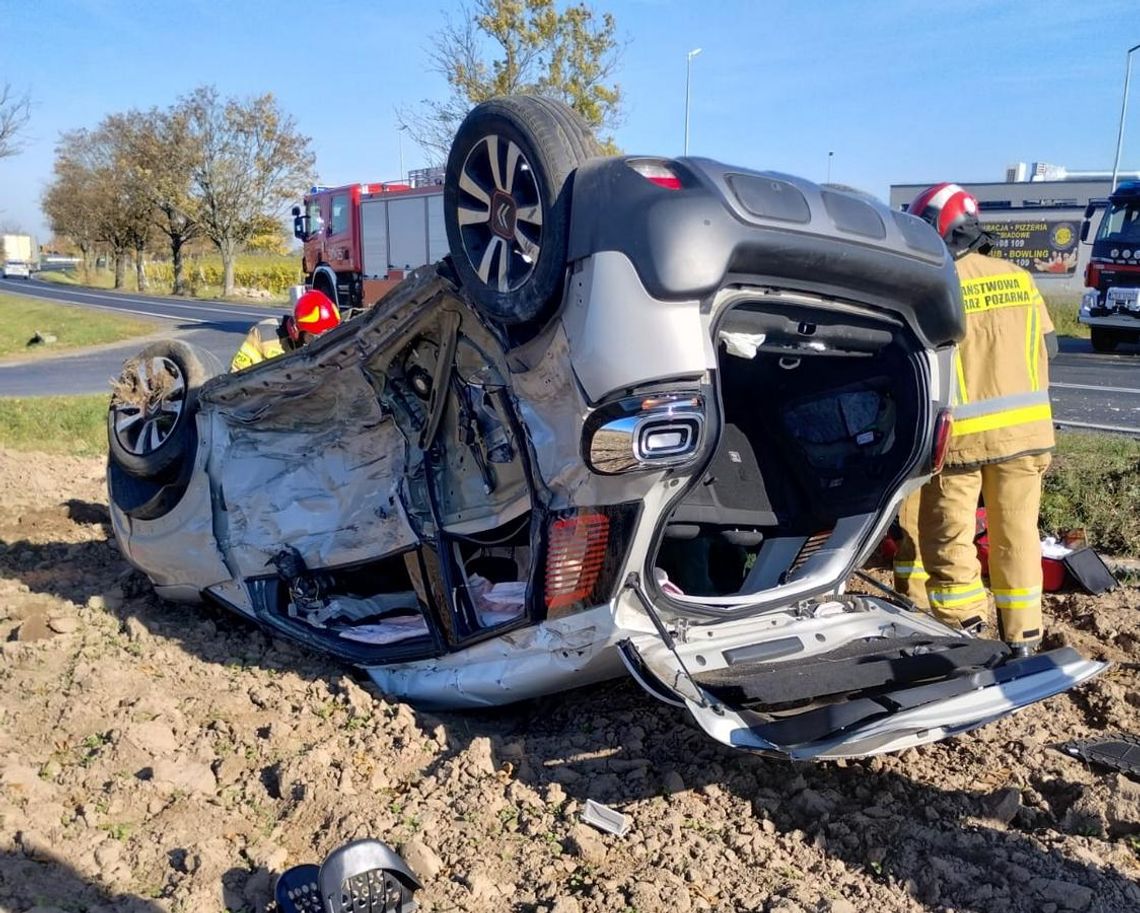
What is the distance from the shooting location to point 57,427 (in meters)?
8.77

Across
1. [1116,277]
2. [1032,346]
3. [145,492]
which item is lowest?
[145,492]

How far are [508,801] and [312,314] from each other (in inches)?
135

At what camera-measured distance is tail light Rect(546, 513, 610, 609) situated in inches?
111

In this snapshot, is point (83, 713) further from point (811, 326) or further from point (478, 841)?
point (811, 326)

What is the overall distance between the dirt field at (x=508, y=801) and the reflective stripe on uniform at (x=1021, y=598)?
387 mm

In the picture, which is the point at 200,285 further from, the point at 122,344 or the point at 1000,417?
the point at 1000,417

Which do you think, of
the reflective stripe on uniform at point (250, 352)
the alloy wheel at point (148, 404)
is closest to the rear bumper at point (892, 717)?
the alloy wheel at point (148, 404)

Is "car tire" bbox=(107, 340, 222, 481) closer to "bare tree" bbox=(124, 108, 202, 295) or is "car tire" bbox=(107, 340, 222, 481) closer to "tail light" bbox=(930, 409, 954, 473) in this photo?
"tail light" bbox=(930, 409, 954, 473)

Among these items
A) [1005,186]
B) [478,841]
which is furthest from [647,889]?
[1005,186]

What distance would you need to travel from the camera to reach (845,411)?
3.51 m

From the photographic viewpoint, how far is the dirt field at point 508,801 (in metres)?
2.59

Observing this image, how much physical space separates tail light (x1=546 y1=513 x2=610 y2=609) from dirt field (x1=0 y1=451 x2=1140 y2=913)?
1.95ft

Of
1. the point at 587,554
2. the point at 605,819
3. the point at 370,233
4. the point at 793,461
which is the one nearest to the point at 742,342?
the point at 587,554

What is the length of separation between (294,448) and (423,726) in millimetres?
1325
